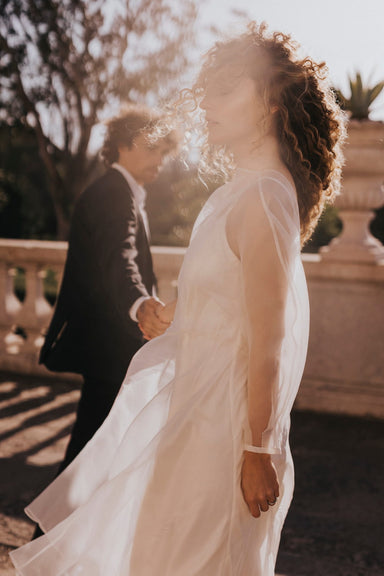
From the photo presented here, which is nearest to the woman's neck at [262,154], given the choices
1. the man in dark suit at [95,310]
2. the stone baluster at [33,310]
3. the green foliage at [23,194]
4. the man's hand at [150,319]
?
the man's hand at [150,319]

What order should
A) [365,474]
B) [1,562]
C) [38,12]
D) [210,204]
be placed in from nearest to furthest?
[210,204]
[1,562]
[365,474]
[38,12]

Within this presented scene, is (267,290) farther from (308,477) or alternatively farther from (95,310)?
(308,477)

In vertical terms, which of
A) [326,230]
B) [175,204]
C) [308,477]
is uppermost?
[175,204]

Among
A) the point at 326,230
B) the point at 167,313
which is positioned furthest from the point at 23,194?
the point at 167,313

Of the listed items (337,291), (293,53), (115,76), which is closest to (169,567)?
(293,53)

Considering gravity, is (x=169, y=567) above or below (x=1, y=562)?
above

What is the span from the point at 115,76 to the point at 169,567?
18732mm

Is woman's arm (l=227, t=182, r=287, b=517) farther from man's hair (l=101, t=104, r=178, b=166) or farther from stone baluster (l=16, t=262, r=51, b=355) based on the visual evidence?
stone baluster (l=16, t=262, r=51, b=355)

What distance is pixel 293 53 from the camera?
1747 mm

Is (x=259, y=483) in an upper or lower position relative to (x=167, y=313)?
lower

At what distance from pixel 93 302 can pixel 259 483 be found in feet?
5.33

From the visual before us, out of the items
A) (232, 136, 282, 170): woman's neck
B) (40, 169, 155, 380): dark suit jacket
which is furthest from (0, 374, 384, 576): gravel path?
(232, 136, 282, 170): woman's neck

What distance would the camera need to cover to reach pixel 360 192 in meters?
5.19

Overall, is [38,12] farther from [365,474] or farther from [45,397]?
[365,474]
